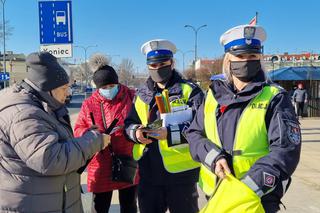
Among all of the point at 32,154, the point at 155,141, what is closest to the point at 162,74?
the point at 155,141

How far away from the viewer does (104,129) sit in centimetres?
368

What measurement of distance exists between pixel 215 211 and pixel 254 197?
0.73 feet

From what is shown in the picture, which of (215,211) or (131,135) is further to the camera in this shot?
(131,135)

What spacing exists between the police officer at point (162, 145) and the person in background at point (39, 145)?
0.72 meters

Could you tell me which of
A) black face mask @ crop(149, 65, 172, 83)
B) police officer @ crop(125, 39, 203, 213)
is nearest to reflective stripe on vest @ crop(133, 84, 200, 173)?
police officer @ crop(125, 39, 203, 213)

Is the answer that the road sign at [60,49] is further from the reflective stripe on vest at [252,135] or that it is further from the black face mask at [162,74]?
the reflective stripe on vest at [252,135]

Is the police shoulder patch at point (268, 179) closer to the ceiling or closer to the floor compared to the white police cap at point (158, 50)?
closer to the floor

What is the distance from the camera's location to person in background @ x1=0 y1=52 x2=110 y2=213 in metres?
2.17

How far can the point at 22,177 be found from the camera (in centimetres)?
226

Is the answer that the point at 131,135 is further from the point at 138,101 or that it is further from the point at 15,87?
the point at 15,87

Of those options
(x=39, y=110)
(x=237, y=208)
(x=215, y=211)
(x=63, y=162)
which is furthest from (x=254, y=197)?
(x=39, y=110)

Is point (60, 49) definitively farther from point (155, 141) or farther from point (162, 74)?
point (155, 141)

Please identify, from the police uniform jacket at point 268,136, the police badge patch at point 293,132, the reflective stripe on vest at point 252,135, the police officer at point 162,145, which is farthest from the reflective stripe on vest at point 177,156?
the police badge patch at point 293,132

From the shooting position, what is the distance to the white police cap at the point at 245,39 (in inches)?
90.7
